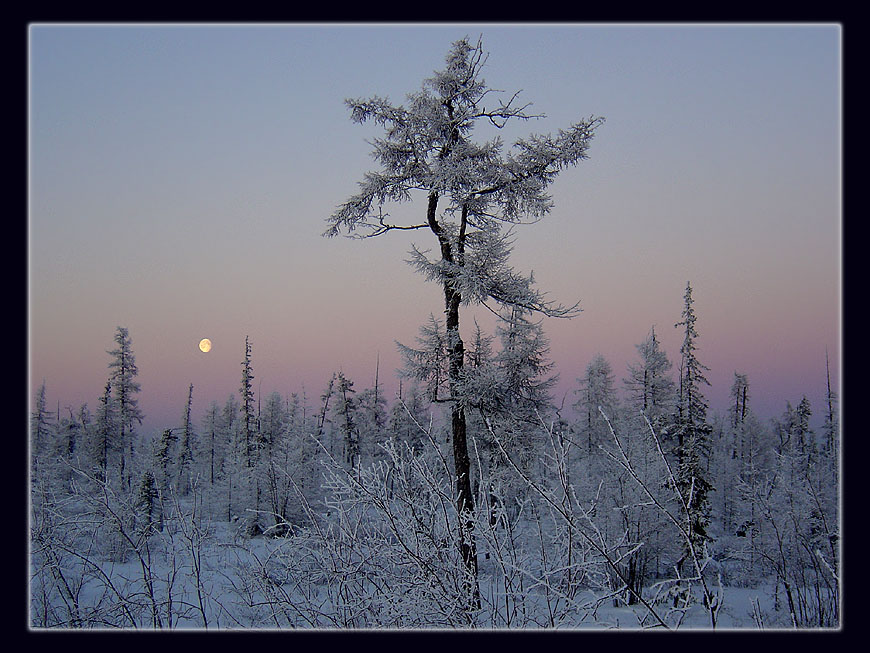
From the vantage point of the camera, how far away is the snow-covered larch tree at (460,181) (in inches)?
376

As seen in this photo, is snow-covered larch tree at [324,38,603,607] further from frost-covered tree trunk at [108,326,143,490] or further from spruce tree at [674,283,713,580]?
frost-covered tree trunk at [108,326,143,490]

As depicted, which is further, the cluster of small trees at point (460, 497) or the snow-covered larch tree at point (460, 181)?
the snow-covered larch tree at point (460, 181)

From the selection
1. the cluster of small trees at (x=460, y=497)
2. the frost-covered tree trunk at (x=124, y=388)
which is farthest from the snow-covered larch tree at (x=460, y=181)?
the frost-covered tree trunk at (x=124, y=388)

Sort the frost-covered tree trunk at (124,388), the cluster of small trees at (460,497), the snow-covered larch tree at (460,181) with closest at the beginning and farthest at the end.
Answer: the cluster of small trees at (460,497) → the snow-covered larch tree at (460,181) → the frost-covered tree trunk at (124,388)

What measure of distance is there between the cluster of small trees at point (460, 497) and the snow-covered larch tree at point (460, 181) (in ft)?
0.13

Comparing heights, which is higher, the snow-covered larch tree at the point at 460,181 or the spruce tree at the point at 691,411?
the snow-covered larch tree at the point at 460,181

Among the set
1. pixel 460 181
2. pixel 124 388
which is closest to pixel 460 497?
pixel 460 181

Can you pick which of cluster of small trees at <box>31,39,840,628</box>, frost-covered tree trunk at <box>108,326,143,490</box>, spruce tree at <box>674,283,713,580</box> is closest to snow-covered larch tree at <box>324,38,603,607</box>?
cluster of small trees at <box>31,39,840,628</box>

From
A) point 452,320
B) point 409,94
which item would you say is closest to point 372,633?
point 452,320

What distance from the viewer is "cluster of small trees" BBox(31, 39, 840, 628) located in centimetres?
374

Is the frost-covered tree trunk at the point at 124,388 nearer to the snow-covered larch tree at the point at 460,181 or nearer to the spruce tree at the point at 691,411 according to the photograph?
the snow-covered larch tree at the point at 460,181

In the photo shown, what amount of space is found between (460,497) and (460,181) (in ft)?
18.8

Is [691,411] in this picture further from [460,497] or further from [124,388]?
[124,388]

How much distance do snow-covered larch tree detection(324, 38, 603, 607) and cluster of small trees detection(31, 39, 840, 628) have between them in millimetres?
41
